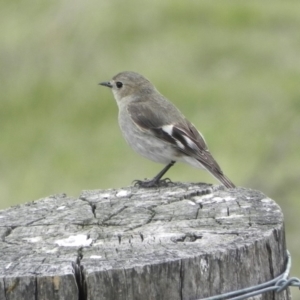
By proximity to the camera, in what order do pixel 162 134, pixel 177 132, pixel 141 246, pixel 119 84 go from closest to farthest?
pixel 141 246
pixel 177 132
pixel 162 134
pixel 119 84

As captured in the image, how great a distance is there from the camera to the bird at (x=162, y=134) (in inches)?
339

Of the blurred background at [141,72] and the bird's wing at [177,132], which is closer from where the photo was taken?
the bird's wing at [177,132]

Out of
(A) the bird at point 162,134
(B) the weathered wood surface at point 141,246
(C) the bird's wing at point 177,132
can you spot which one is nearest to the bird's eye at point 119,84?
(A) the bird at point 162,134

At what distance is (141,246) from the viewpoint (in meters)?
4.64

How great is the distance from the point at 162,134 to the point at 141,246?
164 inches

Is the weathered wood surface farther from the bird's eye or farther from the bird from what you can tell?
the bird's eye

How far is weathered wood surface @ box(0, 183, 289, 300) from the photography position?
4.26 metres

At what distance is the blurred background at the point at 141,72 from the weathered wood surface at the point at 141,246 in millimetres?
8109

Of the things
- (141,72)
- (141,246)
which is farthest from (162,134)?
(141,72)

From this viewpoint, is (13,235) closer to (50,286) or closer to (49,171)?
(50,286)

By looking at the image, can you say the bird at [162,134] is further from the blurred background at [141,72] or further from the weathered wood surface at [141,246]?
the blurred background at [141,72]

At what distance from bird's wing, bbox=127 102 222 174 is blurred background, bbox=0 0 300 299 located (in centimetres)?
481

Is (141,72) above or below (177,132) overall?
above

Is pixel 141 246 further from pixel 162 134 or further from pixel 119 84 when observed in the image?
pixel 119 84
